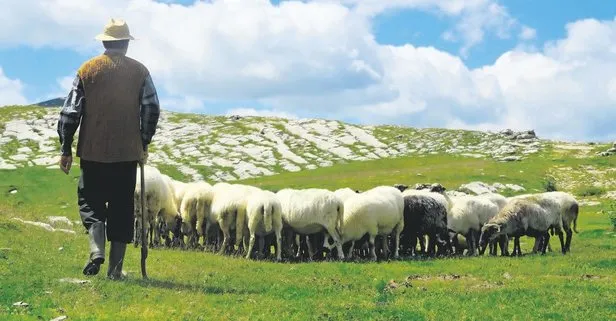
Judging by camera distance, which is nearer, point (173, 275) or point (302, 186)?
point (173, 275)

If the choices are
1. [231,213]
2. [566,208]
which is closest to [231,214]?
[231,213]

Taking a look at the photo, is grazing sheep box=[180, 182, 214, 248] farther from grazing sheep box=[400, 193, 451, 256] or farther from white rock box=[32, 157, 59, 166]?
white rock box=[32, 157, 59, 166]

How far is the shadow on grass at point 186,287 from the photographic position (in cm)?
1302

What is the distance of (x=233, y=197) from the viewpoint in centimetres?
2816

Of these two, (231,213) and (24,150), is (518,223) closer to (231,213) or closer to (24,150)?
(231,213)

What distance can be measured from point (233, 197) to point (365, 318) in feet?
57.1

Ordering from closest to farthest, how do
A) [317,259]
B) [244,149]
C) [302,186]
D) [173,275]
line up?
[173,275], [317,259], [302,186], [244,149]

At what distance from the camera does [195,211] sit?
30.3 metres

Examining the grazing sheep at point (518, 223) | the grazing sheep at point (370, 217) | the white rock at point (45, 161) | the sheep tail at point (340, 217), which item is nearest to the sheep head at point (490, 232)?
the grazing sheep at point (518, 223)

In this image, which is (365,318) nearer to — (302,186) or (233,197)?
(233,197)

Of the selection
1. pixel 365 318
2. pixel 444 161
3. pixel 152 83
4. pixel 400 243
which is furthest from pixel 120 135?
pixel 444 161

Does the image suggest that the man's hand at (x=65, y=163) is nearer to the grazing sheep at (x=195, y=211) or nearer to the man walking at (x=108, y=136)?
the man walking at (x=108, y=136)

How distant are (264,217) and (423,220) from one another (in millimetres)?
7654

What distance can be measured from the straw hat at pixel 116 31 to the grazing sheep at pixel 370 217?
15.6 metres
